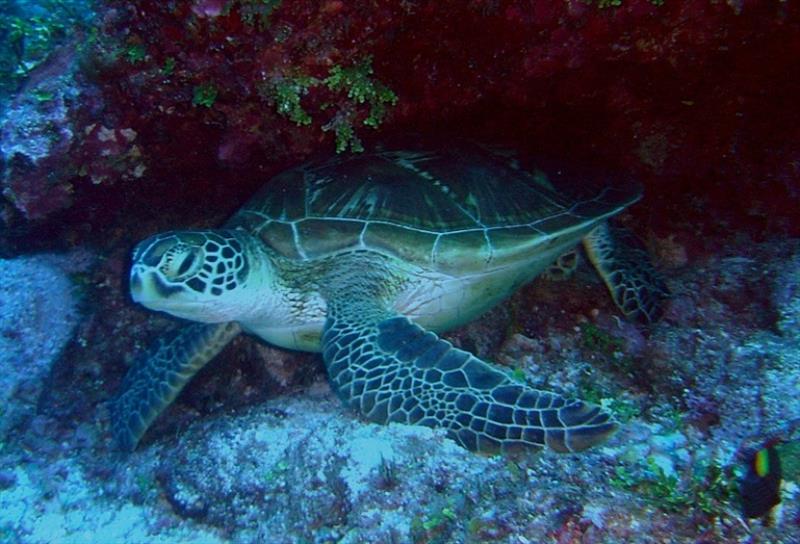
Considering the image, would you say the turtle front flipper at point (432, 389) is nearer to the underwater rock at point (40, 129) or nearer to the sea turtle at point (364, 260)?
the sea turtle at point (364, 260)

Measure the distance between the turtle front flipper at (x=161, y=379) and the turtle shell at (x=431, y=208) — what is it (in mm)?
786

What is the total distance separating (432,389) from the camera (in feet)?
8.34

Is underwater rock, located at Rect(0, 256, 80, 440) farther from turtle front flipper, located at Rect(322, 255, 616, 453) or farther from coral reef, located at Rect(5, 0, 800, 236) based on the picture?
turtle front flipper, located at Rect(322, 255, 616, 453)

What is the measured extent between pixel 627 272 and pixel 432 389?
1.75 meters

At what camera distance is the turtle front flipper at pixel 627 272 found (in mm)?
3229

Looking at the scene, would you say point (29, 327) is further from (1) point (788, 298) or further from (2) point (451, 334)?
(1) point (788, 298)

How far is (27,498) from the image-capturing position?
3.12 metres

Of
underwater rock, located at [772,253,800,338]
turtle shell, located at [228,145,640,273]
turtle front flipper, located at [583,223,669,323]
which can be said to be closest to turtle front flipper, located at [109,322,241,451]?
turtle shell, located at [228,145,640,273]

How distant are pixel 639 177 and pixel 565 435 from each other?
236cm

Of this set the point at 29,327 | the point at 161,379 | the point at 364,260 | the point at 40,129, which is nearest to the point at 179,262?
the point at 161,379

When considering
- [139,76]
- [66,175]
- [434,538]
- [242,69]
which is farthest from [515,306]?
[66,175]

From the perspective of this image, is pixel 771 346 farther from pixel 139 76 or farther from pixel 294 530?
pixel 139 76

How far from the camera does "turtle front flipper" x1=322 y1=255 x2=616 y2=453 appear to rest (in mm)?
2230

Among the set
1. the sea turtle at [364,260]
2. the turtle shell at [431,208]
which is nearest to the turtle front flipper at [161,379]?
the sea turtle at [364,260]
